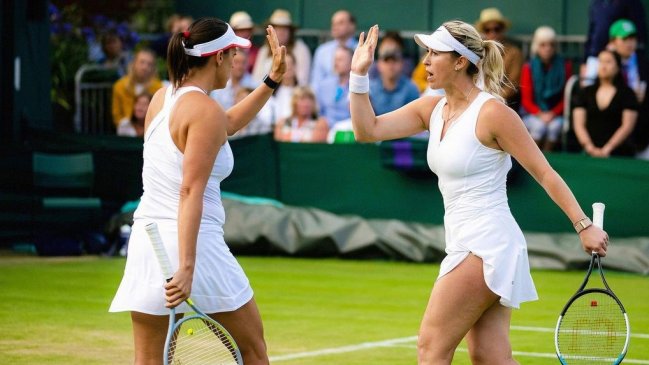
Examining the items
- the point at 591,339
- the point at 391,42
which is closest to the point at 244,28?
the point at 391,42

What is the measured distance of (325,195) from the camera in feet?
50.1

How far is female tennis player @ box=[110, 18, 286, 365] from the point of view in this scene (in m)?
5.23

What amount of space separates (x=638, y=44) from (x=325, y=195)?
4.40m

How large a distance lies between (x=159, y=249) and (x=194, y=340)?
58 centimetres

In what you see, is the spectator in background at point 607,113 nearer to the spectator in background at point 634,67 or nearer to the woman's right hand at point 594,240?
the spectator in background at point 634,67

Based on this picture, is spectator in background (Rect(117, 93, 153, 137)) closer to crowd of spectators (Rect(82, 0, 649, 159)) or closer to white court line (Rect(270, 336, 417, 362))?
crowd of spectators (Rect(82, 0, 649, 159))

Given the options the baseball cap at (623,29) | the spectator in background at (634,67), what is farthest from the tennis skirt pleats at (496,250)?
the baseball cap at (623,29)

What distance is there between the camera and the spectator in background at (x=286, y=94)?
16484 mm

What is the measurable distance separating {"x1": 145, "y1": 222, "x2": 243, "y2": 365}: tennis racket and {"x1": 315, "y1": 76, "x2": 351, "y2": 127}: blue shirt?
35.2 feet

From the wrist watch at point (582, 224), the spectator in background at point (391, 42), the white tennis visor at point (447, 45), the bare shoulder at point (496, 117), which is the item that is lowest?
the spectator in background at point (391, 42)

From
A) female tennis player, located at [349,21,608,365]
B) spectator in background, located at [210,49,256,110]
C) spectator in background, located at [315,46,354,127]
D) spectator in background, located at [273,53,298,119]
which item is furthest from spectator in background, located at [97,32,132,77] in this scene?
female tennis player, located at [349,21,608,365]

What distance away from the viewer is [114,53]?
728 inches

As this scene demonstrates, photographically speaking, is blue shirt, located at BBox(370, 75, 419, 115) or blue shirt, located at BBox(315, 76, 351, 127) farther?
blue shirt, located at BBox(315, 76, 351, 127)

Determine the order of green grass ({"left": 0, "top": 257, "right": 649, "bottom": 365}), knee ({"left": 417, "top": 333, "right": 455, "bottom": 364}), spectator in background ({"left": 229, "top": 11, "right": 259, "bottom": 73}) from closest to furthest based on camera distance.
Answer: knee ({"left": 417, "top": 333, "right": 455, "bottom": 364})
green grass ({"left": 0, "top": 257, "right": 649, "bottom": 365})
spectator in background ({"left": 229, "top": 11, "right": 259, "bottom": 73})
